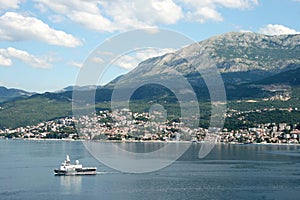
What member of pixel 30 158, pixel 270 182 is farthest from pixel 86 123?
pixel 270 182

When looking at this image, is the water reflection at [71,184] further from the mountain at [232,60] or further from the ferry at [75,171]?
the mountain at [232,60]

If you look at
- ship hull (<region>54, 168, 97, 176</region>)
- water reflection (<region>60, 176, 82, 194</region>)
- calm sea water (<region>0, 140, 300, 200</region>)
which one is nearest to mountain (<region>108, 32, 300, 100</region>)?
calm sea water (<region>0, 140, 300, 200</region>)

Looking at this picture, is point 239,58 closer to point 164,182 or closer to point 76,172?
point 76,172

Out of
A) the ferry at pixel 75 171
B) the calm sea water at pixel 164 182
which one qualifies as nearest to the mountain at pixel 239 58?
the calm sea water at pixel 164 182

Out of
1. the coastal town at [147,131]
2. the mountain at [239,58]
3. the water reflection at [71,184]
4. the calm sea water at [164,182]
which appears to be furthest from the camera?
the mountain at [239,58]

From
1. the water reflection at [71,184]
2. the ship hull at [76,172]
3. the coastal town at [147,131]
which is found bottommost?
the water reflection at [71,184]
